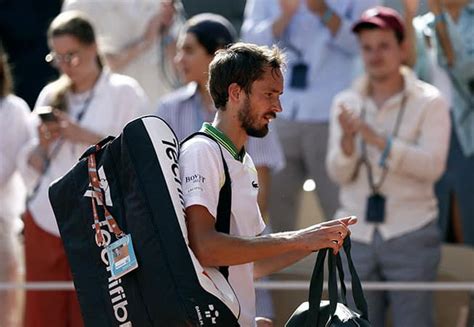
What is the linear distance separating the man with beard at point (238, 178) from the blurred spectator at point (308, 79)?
3154 millimetres

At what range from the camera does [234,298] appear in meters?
3.70

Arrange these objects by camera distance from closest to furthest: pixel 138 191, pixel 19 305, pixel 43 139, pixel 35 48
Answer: pixel 138 191
pixel 43 139
pixel 19 305
pixel 35 48

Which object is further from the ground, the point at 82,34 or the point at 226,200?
the point at 82,34

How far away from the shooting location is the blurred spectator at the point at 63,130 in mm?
6422

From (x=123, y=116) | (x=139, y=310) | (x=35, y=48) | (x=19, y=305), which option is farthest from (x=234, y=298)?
(x=35, y=48)

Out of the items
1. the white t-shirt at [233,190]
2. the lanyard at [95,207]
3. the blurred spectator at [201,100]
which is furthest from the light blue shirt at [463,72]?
the lanyard at [95,207]

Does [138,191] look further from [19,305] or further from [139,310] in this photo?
[19,305]

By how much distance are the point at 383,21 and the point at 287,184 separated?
1.17 metres

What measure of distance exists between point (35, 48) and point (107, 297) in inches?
172

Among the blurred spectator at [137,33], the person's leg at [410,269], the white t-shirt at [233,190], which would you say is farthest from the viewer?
the blurred spectator at [137,33]

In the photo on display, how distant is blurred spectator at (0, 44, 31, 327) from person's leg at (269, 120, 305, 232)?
1425 millimetres

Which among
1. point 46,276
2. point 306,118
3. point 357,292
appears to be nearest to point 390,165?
point 306,118

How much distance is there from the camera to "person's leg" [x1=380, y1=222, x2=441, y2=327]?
630 centimetres

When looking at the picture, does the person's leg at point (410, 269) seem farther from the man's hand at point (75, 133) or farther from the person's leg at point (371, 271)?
the man's hand at point (75, 133)
